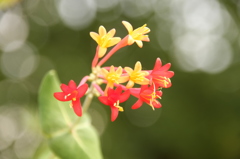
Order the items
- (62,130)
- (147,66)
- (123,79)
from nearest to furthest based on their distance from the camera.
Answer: (123,79) → (62,130) → (147,66)

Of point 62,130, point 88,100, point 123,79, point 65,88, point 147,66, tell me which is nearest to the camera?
point 65,88

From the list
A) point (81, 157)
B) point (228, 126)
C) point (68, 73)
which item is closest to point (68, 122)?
point (81, 157)

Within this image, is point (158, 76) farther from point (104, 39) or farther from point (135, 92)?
point (104, 39)

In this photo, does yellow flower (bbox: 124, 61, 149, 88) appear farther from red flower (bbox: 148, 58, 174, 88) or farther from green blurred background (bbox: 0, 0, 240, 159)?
green blurred background (bbox: 0, 0, 240, 159)

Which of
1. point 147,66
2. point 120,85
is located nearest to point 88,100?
point 120,85

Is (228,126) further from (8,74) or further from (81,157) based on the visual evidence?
(81,157)

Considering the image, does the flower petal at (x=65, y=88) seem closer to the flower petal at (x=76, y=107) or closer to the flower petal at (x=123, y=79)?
the flower petal at (x=76, y=107)

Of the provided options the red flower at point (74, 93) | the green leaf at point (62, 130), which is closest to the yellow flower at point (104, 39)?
the red flower at point (74, 93)
